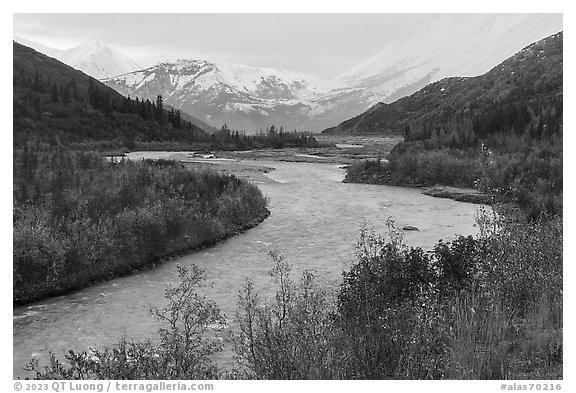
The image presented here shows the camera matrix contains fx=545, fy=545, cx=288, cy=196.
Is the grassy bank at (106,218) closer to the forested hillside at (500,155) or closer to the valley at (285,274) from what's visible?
the valley at (285,274)

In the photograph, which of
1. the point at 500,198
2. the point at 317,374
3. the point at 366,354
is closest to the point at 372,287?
the point at 366,354

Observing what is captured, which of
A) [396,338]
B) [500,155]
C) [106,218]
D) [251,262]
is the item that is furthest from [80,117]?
[396,338]

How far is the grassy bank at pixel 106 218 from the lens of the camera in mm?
11609

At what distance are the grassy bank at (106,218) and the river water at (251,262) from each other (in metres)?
0.43

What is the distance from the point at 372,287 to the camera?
868 cm

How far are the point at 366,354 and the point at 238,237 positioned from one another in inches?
420

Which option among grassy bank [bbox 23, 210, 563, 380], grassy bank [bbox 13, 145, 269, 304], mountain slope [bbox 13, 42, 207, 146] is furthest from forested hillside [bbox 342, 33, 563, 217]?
mountain slope [bbox 13, 42, 207, 146]

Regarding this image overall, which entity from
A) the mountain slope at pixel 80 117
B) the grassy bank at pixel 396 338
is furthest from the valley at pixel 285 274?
the mountain slope at pixel 80 117

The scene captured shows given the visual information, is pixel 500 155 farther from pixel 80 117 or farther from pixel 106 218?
pixel 80 117

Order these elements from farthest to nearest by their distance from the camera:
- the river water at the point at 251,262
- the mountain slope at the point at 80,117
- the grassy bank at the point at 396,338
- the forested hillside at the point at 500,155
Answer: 1. the mountain slope at the point at 80,117
2. the forested hillside at the point at 500,155
3. the river water at the point at 251,262
4. the grassy bank at the point at 396,338

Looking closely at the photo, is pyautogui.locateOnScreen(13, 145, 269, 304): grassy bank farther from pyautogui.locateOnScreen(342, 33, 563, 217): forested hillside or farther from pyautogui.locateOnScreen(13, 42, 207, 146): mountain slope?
pyautogui.locateOnScreen(13, 42, 207, 146): mountain slope

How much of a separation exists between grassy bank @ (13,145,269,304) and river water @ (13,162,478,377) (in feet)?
Result: 1.41
